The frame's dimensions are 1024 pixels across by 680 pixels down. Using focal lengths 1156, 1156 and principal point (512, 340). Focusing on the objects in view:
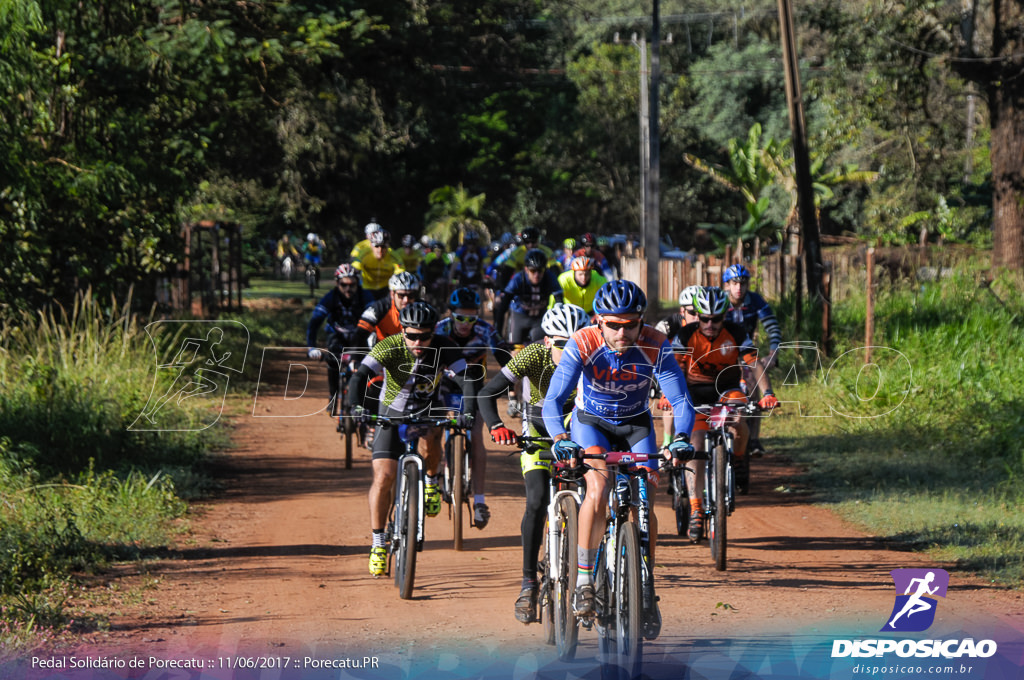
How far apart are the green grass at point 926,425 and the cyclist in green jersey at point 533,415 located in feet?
10.6

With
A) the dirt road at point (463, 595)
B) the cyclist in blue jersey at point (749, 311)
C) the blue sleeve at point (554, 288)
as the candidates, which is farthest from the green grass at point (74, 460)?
the cyclist in blue jersey at point (749, 311)

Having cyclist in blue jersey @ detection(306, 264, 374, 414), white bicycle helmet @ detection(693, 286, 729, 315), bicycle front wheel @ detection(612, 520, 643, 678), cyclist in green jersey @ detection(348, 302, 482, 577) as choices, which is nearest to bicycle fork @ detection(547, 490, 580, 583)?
bicycle front wheel @ detection(612, 520, 643, 678)

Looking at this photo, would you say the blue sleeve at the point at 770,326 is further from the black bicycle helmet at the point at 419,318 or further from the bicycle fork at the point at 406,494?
the bicycle fork at the point at 406,494

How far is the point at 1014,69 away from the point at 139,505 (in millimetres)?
17737

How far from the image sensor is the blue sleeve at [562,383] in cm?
656

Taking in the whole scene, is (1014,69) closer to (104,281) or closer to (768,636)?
(104,281)

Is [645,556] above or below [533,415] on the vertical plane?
below

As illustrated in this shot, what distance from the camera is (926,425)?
13188 millimetres

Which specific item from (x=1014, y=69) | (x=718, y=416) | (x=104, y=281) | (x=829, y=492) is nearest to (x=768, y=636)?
(x=718, y=416)

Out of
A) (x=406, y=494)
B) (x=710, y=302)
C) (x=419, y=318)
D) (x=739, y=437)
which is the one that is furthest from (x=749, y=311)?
(x=406, y=494)

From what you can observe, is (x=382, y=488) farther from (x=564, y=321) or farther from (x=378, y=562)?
(x=564, y=321)

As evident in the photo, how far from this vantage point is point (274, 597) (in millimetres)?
7539

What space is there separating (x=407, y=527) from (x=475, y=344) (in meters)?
2.27

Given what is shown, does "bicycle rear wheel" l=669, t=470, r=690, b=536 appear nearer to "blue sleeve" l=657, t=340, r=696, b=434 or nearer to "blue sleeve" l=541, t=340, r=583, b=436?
"blue sleeve" l=657, t=340, r=696, b=434
